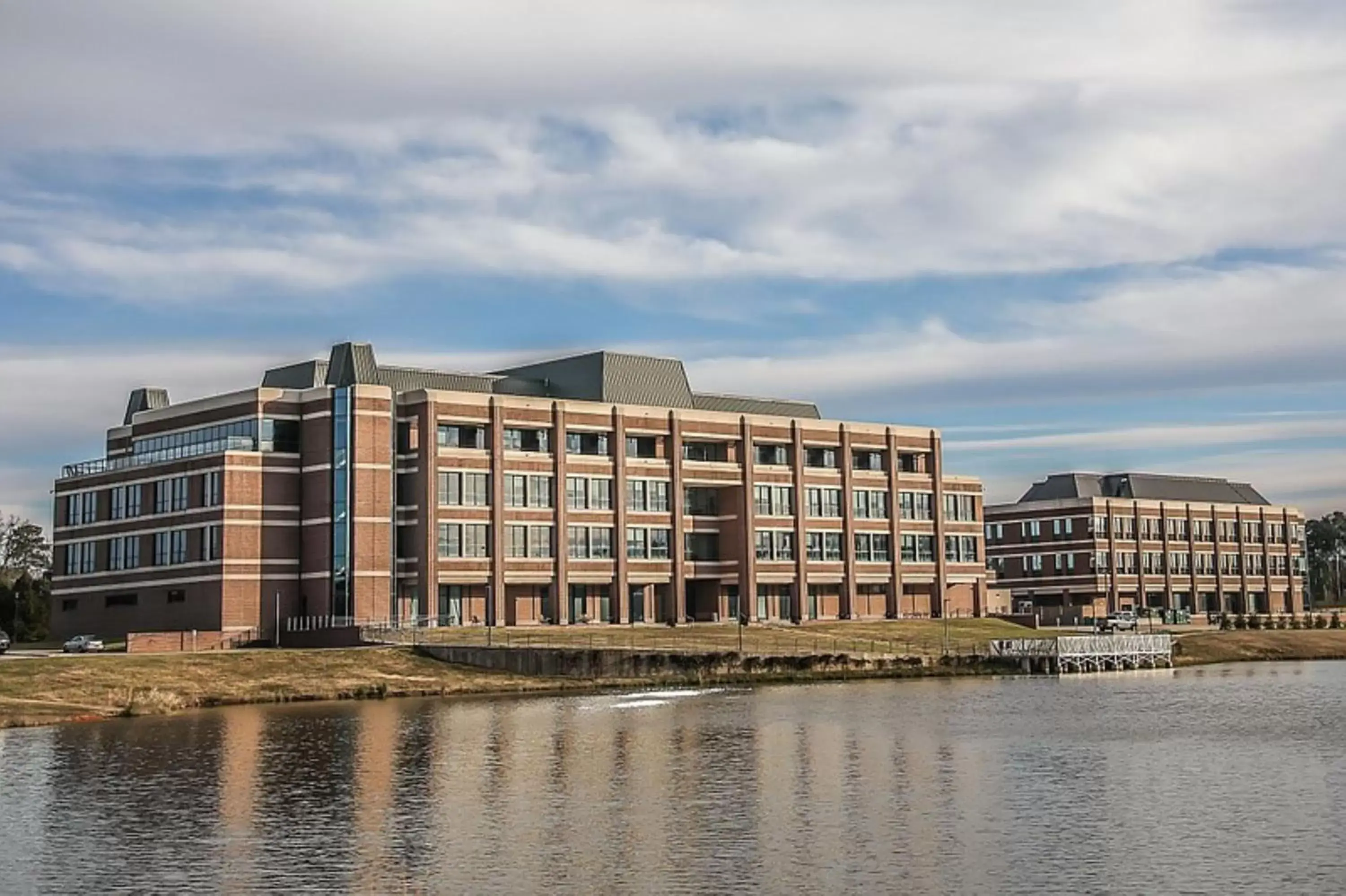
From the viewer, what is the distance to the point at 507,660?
97062mm

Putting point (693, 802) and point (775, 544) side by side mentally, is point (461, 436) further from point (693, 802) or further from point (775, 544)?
point (693, 802)

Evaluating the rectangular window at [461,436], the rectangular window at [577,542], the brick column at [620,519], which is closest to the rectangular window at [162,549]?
the rectangular window at [461,436]

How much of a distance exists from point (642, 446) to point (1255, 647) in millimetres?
51784

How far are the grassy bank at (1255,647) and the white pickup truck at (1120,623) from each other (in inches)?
439

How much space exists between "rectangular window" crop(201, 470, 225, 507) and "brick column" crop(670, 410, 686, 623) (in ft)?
122

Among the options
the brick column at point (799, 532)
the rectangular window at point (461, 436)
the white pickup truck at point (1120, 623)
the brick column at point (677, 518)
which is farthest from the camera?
the white pickup truck at point (1120, 623)

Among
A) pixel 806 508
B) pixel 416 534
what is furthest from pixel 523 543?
pixel 806 508

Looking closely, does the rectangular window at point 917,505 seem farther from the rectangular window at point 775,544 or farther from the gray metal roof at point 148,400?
the gray metal roof at point 148,400

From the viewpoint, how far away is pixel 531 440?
432ft

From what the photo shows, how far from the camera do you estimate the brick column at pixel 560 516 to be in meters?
129

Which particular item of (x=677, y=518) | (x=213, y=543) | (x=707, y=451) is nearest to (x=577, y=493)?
(x=677, y=518)

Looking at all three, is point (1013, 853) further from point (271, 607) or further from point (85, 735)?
point (271, 607)

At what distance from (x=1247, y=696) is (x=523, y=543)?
201ft

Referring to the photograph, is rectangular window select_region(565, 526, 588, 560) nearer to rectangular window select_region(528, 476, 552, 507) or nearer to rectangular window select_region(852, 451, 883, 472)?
rectangular window select_region(528, 476, 552, 507)
